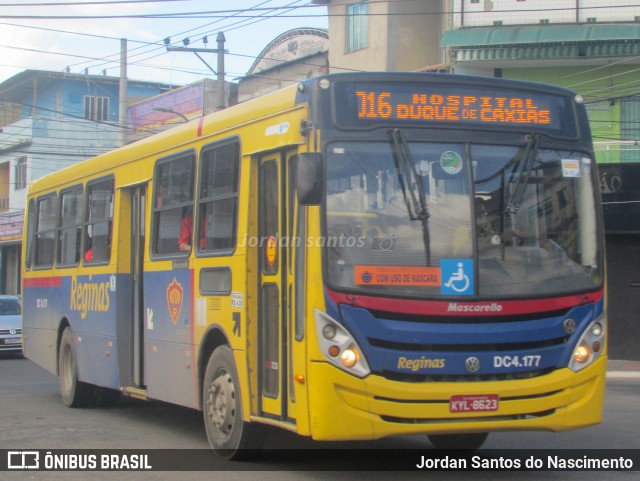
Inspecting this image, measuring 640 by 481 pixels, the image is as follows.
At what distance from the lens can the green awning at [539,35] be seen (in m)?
22.5

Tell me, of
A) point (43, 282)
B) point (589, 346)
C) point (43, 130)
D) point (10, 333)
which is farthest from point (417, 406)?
point (43, 130)

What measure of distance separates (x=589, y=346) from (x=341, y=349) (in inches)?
82.4

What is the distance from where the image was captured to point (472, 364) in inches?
302

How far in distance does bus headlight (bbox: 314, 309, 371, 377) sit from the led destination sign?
62.5 inches

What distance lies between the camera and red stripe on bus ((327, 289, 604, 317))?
7523mm

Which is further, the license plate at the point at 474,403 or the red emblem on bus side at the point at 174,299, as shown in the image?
the red emblem on bus side at the point at 174,299

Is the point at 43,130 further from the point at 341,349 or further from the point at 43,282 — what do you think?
the point at 341,349

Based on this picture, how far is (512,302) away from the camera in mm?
7773

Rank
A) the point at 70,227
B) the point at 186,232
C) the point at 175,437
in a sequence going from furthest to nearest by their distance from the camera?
the point at 70,227 → the point at 175,437 → the point at 186,232

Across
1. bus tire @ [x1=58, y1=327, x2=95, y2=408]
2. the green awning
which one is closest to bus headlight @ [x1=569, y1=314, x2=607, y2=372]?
bus tire @ [x1=58, y1=327, x2=95, y2=408]

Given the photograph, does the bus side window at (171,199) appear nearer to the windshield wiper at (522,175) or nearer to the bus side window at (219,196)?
the bus side window at (219,196)

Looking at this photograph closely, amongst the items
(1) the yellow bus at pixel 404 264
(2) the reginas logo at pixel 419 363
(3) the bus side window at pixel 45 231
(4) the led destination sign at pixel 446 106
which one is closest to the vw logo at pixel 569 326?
(1) the yellow bus at pixel 404 264

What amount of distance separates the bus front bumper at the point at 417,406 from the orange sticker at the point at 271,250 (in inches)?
50.7

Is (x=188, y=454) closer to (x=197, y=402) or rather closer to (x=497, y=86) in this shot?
(x=197, y=402)
